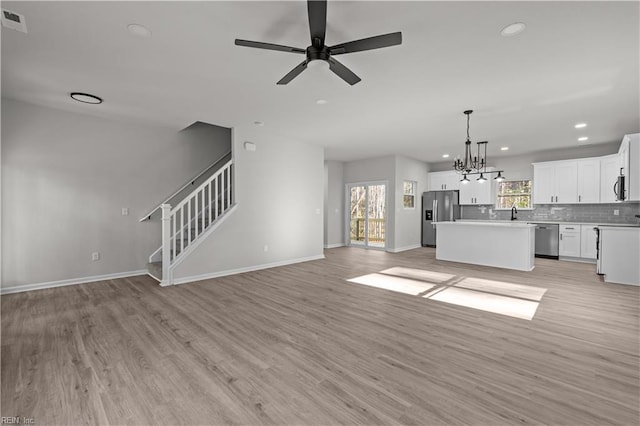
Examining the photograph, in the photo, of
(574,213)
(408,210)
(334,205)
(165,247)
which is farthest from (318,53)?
(574,213)

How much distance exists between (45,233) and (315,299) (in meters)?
4.35

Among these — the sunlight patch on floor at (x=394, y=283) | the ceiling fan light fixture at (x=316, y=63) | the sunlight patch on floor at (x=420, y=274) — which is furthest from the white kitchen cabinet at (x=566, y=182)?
the ceiling fan light fixture at (x=316, y=63)

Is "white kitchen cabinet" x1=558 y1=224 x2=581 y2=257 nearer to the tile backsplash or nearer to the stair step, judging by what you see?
the tile backsplash

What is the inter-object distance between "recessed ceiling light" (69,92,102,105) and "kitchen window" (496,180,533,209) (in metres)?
9.59

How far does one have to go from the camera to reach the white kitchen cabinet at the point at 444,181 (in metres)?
8.89

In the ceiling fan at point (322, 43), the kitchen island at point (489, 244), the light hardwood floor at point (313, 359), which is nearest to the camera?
the light hardwood floor at point (313, 359)

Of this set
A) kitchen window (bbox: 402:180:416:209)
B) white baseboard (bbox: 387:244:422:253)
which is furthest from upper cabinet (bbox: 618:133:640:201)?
white baseboard (bbox: 387:244:422:253)

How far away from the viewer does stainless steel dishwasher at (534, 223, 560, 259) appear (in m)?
6.98

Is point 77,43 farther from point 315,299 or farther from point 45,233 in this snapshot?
point 315,299

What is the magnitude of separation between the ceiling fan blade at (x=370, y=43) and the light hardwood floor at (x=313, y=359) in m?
2.47

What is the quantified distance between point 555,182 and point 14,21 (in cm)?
985

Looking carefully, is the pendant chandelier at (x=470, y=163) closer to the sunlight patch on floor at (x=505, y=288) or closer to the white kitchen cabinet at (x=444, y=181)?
the white kitchen cabinet at (x=444, y=181)

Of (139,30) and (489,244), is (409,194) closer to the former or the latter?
(489,244)

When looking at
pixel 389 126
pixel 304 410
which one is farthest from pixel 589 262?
pixel 304 410
